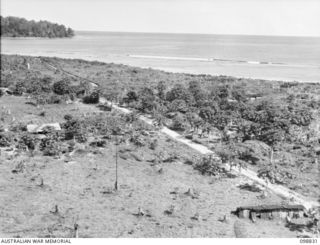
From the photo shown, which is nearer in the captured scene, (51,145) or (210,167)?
(210,167)

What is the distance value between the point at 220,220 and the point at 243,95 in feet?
111

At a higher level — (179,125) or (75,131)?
(179,125)

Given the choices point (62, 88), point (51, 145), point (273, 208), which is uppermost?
point (62, 88)

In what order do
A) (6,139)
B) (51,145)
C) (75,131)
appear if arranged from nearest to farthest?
(51,145)
(6,139)
(75,131)

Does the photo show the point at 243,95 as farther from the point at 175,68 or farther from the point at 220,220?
the point at 175,68

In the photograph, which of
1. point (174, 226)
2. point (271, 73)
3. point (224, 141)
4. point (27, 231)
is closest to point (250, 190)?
point (174, 226)

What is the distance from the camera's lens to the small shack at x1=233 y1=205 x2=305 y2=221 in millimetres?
23094

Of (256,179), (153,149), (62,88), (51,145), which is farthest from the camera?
(62,88)

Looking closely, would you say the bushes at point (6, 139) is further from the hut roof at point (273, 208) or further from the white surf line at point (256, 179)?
the hut roof at point (273, 208)

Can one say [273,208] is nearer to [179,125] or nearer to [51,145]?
[179,125]

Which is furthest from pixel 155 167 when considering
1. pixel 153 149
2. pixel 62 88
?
pixel 62 88

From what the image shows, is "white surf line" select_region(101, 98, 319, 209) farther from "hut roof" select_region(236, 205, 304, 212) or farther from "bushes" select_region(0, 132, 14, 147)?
"bushes" select_region(0, 132, 14, 147)

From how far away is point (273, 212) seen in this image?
76.1 ft

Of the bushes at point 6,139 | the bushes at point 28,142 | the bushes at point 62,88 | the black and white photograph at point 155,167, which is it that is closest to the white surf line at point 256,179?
the black and white photograph at point 155,167
